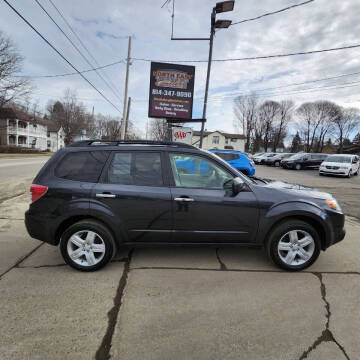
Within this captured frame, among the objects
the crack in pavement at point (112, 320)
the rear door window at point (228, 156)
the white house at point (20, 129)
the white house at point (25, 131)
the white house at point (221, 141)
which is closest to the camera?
the crack in pavement at point (112, 320)

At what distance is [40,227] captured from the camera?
2.92m

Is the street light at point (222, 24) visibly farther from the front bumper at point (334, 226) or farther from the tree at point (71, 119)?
the tree at point (71, 119)

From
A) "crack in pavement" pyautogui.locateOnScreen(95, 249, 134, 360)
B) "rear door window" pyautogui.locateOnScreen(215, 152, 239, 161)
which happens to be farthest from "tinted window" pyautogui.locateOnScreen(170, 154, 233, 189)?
"rear door window" pyautogui.locateOnScreen(215, 152, 239, 161)

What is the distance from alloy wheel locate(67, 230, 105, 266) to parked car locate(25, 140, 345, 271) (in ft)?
0.04

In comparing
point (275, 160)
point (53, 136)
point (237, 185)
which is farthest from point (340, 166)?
point (53, 136)

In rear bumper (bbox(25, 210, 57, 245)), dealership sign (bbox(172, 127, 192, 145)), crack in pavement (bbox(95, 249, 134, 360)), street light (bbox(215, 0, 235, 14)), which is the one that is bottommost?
crack in pavement (bbox(95, 249, 134, 360))

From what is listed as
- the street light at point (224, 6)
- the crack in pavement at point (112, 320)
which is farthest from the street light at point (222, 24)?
the crack in pavement at point (112, 320)

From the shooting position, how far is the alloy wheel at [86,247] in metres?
2.91

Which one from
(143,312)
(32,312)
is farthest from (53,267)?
(143,312)

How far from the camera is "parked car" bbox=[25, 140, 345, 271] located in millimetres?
2879

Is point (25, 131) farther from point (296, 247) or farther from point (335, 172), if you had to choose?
point (296, 247)

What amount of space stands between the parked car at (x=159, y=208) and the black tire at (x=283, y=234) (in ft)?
0.04

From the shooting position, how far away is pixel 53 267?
3.05 meters

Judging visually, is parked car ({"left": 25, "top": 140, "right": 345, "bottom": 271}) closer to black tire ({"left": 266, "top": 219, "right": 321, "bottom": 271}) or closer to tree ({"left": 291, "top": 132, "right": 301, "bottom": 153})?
black tire ({"left": 266, "top": 219, "right": 321, "bottom": 271})
